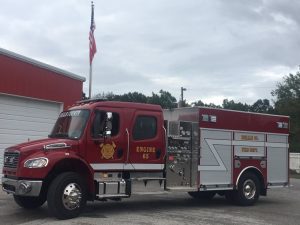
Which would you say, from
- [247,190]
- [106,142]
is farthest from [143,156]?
[247,190]

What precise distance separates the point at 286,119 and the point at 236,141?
251 cm

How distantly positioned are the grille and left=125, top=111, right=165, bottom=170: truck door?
261 cm

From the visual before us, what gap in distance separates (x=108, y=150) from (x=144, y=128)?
3.97ft

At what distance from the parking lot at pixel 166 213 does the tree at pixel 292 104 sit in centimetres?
4366

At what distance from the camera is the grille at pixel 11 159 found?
10.9 metres

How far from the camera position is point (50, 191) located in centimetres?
1064

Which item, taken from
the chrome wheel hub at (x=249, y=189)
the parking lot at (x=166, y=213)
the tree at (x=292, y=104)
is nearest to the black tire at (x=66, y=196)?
the parking lot at (x=166, y=213)

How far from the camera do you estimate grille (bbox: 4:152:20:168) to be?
430 inches

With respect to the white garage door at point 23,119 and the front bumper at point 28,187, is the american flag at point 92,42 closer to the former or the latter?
the white garage door at point 23,119

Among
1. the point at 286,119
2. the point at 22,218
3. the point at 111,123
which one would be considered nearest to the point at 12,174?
the point at 22,218

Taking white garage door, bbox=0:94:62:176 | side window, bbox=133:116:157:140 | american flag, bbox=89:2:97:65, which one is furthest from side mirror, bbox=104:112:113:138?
american flag, bbox=89:2:97:65

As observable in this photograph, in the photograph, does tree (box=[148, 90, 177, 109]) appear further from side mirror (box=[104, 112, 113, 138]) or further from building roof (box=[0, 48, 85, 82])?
side mirror (box=[104, 112, 113, 138])

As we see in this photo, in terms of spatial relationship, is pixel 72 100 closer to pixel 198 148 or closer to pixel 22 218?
pixel 198 148

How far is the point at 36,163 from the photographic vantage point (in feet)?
35.0
